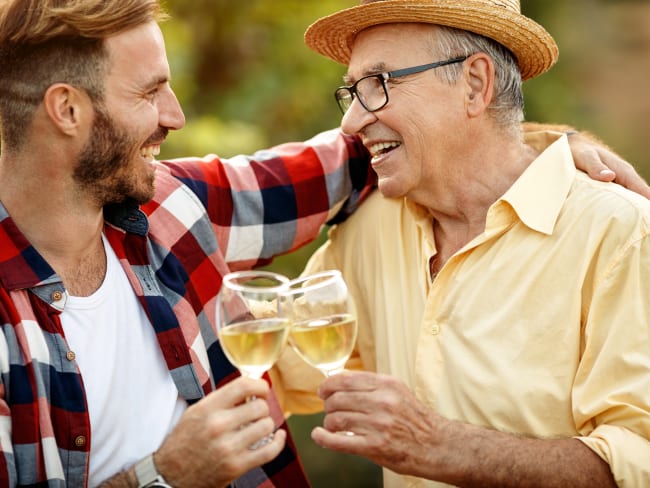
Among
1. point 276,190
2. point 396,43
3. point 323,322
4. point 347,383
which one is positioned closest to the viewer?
point 323,322

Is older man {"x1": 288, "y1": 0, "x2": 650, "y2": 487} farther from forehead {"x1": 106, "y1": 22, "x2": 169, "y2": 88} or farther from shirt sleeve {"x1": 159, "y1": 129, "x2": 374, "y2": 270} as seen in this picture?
forehead {"x1": 106, "y1": 22, "x2": 169, "y2": 88}

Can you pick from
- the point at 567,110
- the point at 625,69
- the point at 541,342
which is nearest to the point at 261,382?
the point at 541,342

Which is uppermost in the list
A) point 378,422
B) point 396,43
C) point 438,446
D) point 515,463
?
point 396,43

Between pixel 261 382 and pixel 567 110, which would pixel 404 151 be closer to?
pixel 261 382

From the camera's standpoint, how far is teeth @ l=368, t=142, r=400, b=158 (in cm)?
300

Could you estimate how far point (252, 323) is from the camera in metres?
2.16

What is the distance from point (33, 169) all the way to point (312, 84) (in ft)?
15.5

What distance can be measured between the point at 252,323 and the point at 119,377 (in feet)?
2.24

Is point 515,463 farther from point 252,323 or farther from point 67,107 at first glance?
point 67,107

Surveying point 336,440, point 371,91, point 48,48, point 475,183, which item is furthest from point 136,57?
point 336,440

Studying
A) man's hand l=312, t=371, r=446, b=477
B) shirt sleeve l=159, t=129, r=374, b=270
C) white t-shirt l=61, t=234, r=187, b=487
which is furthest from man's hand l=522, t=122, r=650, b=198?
white t-shirt l=61, t=234, r=187, b=487

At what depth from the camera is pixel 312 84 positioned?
23.6 feet

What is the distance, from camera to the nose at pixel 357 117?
298cm

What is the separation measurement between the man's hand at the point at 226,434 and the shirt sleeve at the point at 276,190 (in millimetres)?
981
